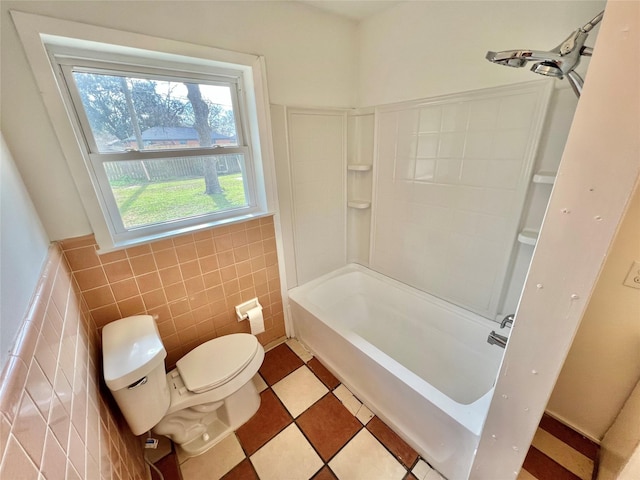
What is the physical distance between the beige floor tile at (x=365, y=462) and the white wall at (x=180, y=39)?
1637 millimetres

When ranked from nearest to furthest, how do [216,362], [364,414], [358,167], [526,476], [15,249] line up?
[15,249] < [526,476] < [216,362] < [364,414] < [358,167]

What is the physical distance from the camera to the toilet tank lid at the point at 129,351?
3.13ft

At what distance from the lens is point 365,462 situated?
1275mm

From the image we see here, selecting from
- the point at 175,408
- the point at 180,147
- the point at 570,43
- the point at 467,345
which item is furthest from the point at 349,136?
the point at 175,408

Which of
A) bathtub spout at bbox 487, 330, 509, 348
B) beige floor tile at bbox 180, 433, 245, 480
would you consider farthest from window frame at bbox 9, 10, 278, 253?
bathtub spout at bbox 487, 330, 509, 348

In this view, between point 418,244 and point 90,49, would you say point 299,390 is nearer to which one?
point 418,244

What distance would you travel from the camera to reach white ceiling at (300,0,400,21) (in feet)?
4.79

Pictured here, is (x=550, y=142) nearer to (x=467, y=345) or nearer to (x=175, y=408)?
(x=467, y=345)

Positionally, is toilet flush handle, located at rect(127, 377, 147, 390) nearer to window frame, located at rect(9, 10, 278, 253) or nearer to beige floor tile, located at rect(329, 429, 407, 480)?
window frame, located at rect(9, 10, 278, 253)

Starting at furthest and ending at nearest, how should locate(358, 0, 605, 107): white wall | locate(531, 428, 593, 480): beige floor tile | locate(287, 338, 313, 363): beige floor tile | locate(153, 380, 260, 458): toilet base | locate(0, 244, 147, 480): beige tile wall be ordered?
locate(287, 338, 313, 363): beige floor tile → locate(153, 380, 260, 458): toilet base → locate(531, 428, 593, 480): beige floor tile → locate(358, 0, 605, 107): white wall → locate(0, 244, 147, 480): beige tile wall

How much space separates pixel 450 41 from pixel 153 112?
158 centimetres

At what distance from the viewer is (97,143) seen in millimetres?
1184

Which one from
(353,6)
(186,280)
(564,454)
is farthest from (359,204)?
(564,454)

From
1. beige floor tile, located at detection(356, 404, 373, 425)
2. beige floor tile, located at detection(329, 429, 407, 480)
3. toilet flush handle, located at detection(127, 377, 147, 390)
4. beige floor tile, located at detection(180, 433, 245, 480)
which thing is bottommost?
beige floor tile, located at detection(180, 433, 245, 480)
